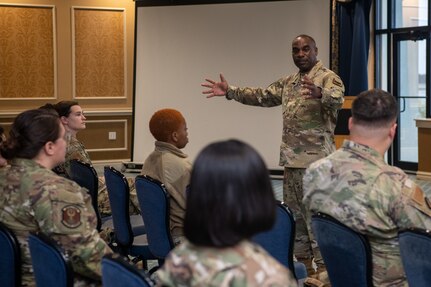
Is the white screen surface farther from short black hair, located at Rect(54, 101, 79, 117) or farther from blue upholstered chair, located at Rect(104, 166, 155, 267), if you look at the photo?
blue upholstered chair, located at Rect(104, 166, 155, 267)

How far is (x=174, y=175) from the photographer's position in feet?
11.6

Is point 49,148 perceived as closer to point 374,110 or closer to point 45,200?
point 45,200

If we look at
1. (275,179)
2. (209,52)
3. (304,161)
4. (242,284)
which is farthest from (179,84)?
(242,284)

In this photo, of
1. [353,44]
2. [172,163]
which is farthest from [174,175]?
[353,44]

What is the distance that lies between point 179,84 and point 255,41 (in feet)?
3.49

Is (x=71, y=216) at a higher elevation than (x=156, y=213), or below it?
higher

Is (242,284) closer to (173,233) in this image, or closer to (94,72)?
(173,233)

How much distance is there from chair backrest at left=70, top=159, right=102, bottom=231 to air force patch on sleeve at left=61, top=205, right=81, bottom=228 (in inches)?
67.2

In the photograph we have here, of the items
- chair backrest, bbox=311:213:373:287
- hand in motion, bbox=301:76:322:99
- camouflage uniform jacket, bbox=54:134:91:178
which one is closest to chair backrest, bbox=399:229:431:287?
chair backrest, bbox=311:213:373:287

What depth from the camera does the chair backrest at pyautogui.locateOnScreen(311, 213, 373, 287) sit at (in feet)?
7.44

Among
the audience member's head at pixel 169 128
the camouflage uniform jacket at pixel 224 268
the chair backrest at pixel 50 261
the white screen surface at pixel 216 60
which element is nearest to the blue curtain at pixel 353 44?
the white screen surface at pixel 216 60

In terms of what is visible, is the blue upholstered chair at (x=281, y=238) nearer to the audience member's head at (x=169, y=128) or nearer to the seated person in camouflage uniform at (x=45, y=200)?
the seated person in camouflage uniform at (x=45, y=200)

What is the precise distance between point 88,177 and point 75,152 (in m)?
0.51

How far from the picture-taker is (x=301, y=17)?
788 centimetres
